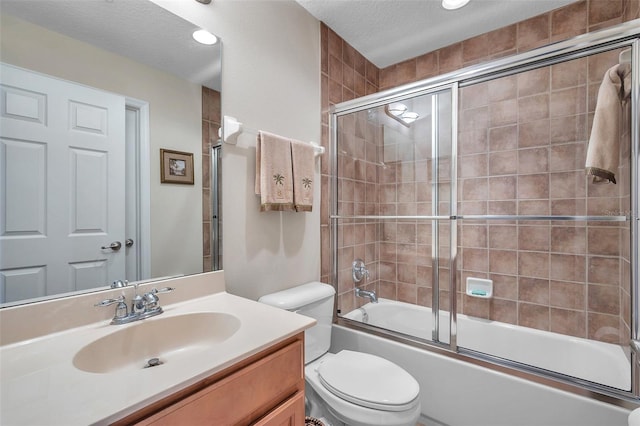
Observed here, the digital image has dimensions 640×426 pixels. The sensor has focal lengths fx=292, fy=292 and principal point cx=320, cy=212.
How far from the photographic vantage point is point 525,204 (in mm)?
1982

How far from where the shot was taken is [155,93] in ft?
3.82

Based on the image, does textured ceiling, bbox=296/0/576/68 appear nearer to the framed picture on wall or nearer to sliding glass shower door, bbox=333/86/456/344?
sliding glass shower door, bbox=333/86/456/344

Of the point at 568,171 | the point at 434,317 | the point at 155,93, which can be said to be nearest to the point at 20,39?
the point at 155,93

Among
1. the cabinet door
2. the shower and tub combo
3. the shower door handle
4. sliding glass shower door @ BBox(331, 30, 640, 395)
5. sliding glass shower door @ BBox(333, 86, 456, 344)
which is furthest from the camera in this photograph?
sliding glass shower door @ BBox(333, 86, 456, 344)

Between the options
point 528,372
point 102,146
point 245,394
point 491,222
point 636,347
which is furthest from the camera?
point 491,222

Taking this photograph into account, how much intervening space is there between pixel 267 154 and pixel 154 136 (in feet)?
1.66

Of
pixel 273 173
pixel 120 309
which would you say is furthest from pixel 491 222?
pixel 120 309

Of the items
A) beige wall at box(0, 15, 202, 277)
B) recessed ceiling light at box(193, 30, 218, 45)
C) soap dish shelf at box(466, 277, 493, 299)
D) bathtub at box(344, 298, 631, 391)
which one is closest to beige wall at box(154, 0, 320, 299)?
recessed ceiling light at box(193, 30, 218, 45)

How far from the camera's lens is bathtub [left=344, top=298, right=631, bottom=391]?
1.54 metres

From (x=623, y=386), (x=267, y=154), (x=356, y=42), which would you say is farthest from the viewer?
(x=356, y=42)

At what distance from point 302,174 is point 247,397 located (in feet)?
3.72

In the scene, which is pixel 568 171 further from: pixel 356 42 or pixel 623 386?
pixel 356 42

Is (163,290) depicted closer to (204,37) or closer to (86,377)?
(86,377)

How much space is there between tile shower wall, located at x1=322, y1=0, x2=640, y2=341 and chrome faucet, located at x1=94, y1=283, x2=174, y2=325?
114 centimetres
